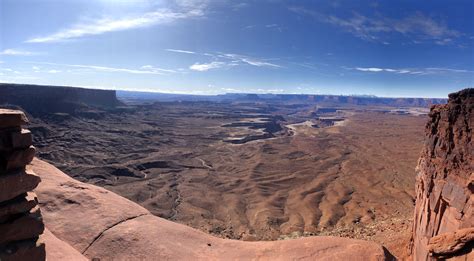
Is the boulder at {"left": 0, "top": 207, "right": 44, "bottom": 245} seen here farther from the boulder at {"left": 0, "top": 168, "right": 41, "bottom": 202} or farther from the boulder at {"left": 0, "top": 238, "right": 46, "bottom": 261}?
the boulder at {"left": 0, "top": 168, "right": 41, "bottom": 202}

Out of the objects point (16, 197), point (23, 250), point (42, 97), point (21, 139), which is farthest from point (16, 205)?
point (42, 97)

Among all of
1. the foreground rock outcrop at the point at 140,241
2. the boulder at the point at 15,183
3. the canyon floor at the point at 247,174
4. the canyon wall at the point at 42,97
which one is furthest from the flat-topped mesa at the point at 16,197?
the canyon wall at the point at 42,97

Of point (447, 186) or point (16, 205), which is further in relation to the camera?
point (447, 186)

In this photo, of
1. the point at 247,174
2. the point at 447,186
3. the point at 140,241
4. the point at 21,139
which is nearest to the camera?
the point at 21,139

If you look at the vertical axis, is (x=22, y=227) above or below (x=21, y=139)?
below

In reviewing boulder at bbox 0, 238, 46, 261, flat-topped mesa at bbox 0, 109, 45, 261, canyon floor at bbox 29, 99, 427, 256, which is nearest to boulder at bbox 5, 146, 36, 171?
flat-topped mesa at bbox 0, 109, 45, 261

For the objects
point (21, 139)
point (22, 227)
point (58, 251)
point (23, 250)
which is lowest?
point (58, 251)

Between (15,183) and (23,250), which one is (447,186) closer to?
(23,250)
